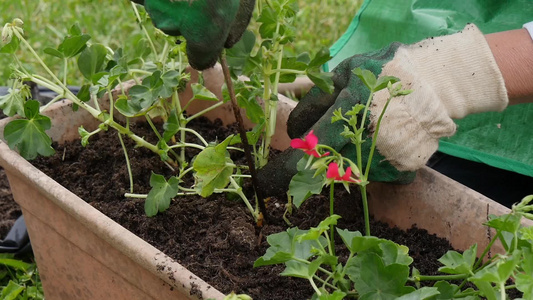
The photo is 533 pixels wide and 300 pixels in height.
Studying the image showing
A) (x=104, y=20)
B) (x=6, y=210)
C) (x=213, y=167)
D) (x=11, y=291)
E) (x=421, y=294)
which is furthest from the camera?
(x=104, y=20)

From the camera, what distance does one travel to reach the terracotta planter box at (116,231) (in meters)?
1.23

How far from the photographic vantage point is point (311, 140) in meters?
1.03

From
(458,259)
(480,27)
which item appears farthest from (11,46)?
(480,27)

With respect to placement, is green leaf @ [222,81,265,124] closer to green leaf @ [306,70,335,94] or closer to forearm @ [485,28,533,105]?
green leaf @ [306,70,335,94]

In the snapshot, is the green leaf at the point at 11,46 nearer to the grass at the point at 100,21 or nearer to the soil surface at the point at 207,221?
the soil surface at the point at 207,221

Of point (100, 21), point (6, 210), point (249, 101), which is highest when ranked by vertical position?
point (249, 101)

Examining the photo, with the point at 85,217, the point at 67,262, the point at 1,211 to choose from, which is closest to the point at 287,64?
the point at 85,217

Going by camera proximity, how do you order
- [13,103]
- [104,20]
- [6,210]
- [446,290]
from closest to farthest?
[446,290] → [13,103] → [6,210] → [104,20]

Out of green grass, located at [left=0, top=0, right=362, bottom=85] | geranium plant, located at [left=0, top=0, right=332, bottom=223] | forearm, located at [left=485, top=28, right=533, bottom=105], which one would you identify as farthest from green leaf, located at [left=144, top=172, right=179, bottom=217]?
green grass, located at [left=0, top=0, right=362, bottom=85]

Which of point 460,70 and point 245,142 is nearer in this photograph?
point 245,142

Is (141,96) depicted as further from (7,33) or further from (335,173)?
(335,173)

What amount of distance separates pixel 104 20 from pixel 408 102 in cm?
204

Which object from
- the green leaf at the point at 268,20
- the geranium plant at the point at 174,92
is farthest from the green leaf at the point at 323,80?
the green leaf at the point at 268,20

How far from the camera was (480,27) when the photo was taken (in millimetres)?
1884
